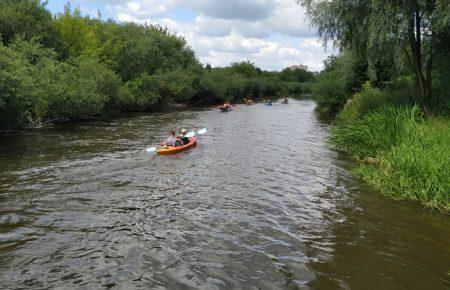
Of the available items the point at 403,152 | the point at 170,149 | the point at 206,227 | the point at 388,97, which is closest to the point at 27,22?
the point at 170,149

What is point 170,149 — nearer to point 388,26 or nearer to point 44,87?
point 388,26

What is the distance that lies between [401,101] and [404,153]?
7925 mm

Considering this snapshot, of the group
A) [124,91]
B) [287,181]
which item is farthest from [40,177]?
[124,91]

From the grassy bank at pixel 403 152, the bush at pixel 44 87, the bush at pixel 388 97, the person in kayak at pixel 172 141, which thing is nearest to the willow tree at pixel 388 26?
the bush at pixel 388 97

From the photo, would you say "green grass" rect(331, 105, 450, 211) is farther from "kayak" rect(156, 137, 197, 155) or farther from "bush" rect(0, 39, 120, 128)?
"bush" rect(0, 39, 120, 128)

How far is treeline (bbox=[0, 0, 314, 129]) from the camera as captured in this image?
2190 centimetres

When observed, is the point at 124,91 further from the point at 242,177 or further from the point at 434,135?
the point at 434,135

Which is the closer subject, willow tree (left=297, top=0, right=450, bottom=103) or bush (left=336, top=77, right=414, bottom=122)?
willow tree (left=297, top=0, right=450, bottom=103)

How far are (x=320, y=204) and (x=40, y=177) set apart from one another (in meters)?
8.36

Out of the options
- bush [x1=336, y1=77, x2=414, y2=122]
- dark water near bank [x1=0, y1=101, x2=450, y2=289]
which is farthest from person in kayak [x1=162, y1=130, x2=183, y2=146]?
bush [x1=336, y1=77, x2=414, y2=122]

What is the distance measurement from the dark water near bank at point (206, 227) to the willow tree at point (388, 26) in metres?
4.86

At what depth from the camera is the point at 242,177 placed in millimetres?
13945

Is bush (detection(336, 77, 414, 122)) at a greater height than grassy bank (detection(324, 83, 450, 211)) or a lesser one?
greater

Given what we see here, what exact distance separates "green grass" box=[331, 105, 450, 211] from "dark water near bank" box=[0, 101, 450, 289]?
49 centimetres
